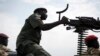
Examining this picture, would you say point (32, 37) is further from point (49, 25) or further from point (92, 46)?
point (92, 46)

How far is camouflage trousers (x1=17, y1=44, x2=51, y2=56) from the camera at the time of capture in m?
9.20

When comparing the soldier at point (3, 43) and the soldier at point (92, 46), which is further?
the soldier at point (3, 43)

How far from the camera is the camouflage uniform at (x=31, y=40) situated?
9.20m

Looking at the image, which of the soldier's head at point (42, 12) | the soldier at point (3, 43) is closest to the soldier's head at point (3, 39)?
the soldier at point (3, 43)

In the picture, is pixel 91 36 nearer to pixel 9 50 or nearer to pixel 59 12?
pixel 59 12

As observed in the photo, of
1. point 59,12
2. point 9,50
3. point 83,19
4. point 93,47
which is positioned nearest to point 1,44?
point 9,50

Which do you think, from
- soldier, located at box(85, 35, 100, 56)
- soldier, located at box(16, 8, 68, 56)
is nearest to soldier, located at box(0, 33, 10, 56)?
soldier, located at box(16, 8, 68, 56)

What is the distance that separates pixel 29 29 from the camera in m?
9.35

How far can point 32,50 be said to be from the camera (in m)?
9.23

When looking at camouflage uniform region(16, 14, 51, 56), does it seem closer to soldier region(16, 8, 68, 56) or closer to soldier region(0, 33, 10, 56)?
soldier region(16, 8, 68, 56)

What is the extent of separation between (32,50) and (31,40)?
225 mm

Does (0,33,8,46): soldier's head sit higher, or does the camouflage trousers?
(0,33,8,46): soldier's head

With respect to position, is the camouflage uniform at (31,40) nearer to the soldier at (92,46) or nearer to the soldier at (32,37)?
the soldier at (32,37)

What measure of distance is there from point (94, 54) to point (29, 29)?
1568 millimetres
